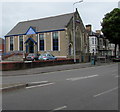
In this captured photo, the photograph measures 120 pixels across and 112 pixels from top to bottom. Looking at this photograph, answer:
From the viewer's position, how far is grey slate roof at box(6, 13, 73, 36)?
144ft

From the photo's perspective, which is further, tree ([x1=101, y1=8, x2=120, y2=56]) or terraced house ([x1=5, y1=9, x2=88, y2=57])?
terraced house ([x1=5, y1=9, x2=88, y2=57])

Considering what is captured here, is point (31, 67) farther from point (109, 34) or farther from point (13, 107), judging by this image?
point (109, 34)

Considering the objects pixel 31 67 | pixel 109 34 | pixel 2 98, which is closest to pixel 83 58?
pixel 109 34

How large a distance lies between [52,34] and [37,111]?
39.2 m

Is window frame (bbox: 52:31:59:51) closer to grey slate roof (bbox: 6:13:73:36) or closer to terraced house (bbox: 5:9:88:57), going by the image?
terraced house (bbox: 5:9:88:57)

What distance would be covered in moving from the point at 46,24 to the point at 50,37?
18.4ft

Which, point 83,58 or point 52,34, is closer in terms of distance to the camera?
point 83,58

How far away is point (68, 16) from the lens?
45.2 m

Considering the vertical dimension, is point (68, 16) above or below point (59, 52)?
above

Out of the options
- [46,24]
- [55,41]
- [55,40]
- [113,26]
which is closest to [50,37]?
[55,40]

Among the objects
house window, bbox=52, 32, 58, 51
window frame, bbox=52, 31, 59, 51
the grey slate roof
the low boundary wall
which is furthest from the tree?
the low boundary wall

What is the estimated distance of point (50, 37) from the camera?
43.9m

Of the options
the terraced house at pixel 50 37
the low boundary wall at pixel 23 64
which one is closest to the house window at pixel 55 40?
the terraced house at pixel 50 37

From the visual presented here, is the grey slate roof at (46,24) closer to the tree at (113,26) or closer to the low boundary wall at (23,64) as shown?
the tree at (113,26)
